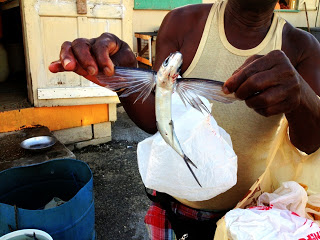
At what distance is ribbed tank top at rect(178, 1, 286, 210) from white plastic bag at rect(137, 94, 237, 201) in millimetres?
276

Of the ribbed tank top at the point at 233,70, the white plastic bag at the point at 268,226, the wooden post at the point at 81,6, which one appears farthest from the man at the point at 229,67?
the wooden post at the point at 81,6

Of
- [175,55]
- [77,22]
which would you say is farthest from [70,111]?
[175,55]

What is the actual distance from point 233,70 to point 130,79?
0.60 meters

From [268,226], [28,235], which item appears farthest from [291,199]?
[28,235]

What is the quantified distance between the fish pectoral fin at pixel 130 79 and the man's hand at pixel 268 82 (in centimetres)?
26

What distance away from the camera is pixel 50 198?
2586mm

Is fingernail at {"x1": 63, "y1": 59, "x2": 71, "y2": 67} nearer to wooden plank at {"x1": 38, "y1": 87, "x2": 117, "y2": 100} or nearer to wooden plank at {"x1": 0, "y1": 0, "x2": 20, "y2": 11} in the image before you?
wooden plank at {"x1": 38, "y1": 87, "x2": 117, "y2": 100}

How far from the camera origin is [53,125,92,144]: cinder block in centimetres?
449

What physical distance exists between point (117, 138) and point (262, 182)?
3915mm

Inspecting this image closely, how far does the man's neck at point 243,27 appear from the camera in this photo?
137 cm

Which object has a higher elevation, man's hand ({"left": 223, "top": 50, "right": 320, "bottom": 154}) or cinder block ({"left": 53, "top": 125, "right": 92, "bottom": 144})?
man's hand ({"left": 223, "top": 50, "right": 320, "bottom": 154})

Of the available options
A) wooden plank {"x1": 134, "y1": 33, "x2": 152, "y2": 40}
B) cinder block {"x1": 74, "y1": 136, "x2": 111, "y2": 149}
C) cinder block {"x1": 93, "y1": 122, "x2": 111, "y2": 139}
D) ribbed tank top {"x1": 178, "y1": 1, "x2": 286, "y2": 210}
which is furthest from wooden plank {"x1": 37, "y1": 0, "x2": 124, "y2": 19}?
ribbed tank top {"x1": 178, "y1": 1, "x2": 286, "y2": 210}

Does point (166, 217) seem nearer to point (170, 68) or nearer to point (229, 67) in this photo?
point (229, 67)

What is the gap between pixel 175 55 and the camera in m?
0.86
